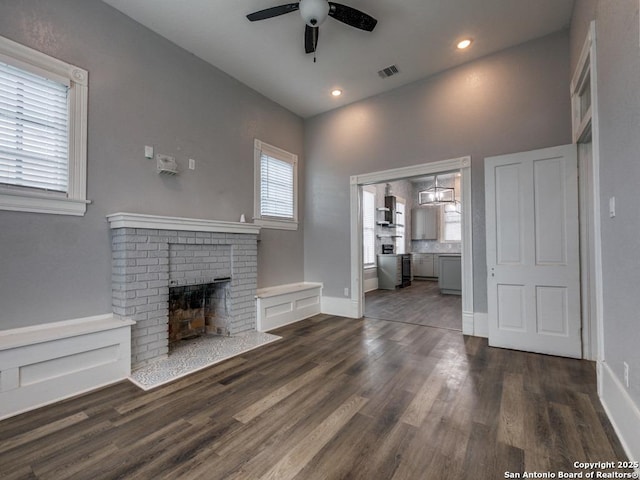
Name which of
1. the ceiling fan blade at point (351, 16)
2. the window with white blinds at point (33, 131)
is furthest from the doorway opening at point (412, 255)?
the window with white blinds at point (33, 131)

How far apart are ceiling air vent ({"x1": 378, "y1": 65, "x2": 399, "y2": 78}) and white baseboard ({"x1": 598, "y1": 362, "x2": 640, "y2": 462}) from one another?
379 cm

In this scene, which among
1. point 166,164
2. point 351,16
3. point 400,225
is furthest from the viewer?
point 400,225

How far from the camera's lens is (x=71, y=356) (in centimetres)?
224

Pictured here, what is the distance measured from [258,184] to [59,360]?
299 cm

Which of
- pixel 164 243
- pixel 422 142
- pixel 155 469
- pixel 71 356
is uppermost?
pixel 422 142

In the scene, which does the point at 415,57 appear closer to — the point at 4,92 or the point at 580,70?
the point at 580,70

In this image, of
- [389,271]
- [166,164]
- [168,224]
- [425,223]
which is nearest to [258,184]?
[166,164]

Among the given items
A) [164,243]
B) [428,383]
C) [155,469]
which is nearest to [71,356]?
[164,243]

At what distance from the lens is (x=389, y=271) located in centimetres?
752

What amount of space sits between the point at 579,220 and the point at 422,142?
2.04 metres

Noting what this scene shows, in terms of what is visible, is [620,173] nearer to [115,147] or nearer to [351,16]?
[351,16]

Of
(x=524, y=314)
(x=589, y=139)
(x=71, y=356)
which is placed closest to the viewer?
(x=71, y=356)

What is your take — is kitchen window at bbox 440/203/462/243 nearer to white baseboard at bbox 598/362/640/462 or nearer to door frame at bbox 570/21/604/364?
door frame at bbox 570/21/604/364

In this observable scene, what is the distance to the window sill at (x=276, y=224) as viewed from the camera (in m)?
4.38
